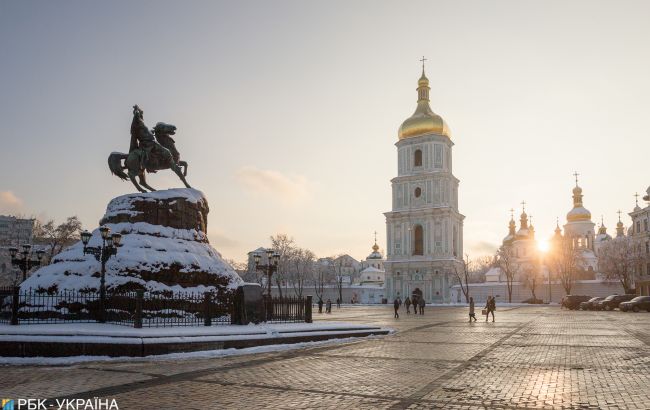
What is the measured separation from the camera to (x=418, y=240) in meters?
80.0

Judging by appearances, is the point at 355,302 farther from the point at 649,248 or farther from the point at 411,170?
the point at 649,248

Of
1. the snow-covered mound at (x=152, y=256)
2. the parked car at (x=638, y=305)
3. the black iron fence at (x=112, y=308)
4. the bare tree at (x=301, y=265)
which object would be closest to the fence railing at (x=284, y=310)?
the black iron fence at (x=112, y=308)

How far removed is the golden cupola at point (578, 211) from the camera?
326ft

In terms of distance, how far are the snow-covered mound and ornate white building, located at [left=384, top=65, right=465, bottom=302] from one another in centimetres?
5437

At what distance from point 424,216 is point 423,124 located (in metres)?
13.1

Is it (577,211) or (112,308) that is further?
(577,211)

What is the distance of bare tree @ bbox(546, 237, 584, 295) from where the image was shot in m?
70.4

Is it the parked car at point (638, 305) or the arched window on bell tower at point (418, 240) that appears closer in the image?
the parked car at point (638, 305)

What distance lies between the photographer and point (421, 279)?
76938 millimetres

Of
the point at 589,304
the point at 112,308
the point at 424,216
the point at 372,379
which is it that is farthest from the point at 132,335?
the point at 424,216

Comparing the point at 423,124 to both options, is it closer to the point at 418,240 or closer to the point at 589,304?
the point at 418,240

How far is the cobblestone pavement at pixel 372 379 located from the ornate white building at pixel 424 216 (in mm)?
58952

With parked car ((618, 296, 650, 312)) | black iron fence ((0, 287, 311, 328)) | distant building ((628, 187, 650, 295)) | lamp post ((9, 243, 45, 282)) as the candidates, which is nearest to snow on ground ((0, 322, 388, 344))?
black iron fence ((0, 287, 311, 328))

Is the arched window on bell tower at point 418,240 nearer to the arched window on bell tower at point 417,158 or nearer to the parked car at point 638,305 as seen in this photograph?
the arched window on bell tower at point 417,158
